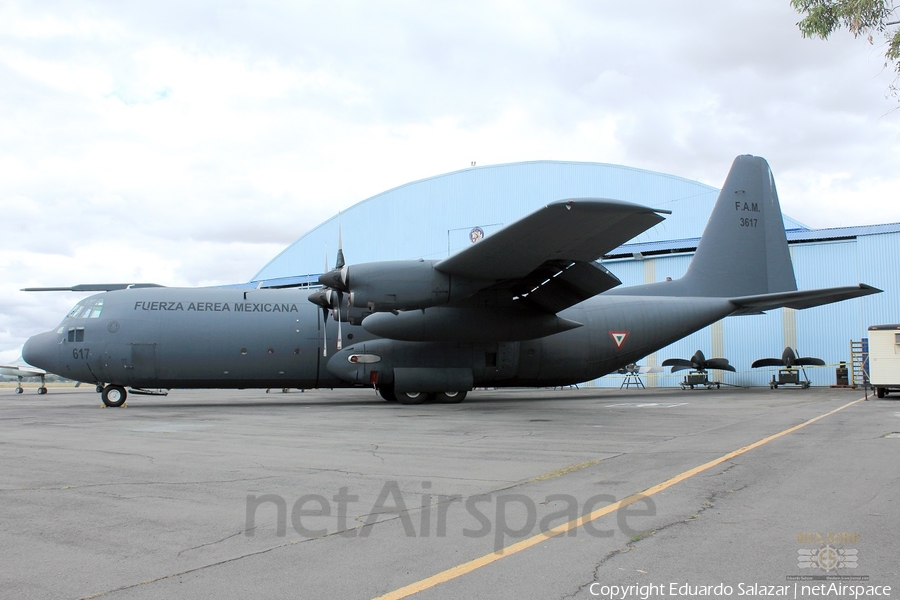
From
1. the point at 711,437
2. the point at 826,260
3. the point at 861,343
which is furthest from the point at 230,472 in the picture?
the point at 826,260

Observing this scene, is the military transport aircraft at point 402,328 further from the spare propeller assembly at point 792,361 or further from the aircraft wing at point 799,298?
the spare propeller assembly at point 792,361

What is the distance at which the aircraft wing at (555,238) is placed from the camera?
41.1ft

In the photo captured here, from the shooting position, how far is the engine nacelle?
1532 centimetres

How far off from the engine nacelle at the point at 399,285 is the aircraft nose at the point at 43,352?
9190mm

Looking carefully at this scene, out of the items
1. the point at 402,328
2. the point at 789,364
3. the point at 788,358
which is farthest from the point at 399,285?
the point at 789,364

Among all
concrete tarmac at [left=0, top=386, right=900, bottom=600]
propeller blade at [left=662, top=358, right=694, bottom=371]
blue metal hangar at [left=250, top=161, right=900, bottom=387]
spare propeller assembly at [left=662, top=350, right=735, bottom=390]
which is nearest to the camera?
concrete tarmac at [left=0, top=386, right=900, bottom=600]

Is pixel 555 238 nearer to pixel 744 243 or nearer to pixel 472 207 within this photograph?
pixel 744 243

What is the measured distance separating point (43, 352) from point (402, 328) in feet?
33.7

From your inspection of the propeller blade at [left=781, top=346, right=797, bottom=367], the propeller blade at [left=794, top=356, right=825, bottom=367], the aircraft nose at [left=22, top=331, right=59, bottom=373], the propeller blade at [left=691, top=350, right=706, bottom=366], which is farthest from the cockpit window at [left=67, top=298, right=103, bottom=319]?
the propeller blade at [left=794, top=356, right=825, bottom=367]

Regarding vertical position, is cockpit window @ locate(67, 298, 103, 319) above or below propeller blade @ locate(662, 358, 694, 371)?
above

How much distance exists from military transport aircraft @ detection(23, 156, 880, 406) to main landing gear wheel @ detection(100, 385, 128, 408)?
32mm

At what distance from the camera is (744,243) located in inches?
912

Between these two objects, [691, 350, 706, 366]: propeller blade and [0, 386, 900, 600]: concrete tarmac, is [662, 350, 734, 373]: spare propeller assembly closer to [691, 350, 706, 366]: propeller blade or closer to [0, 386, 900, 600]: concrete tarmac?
[691, 350, 706, 366]: propeller blade

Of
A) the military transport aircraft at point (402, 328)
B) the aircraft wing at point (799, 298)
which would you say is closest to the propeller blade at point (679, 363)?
the aircraft wing at point (799, 298)
